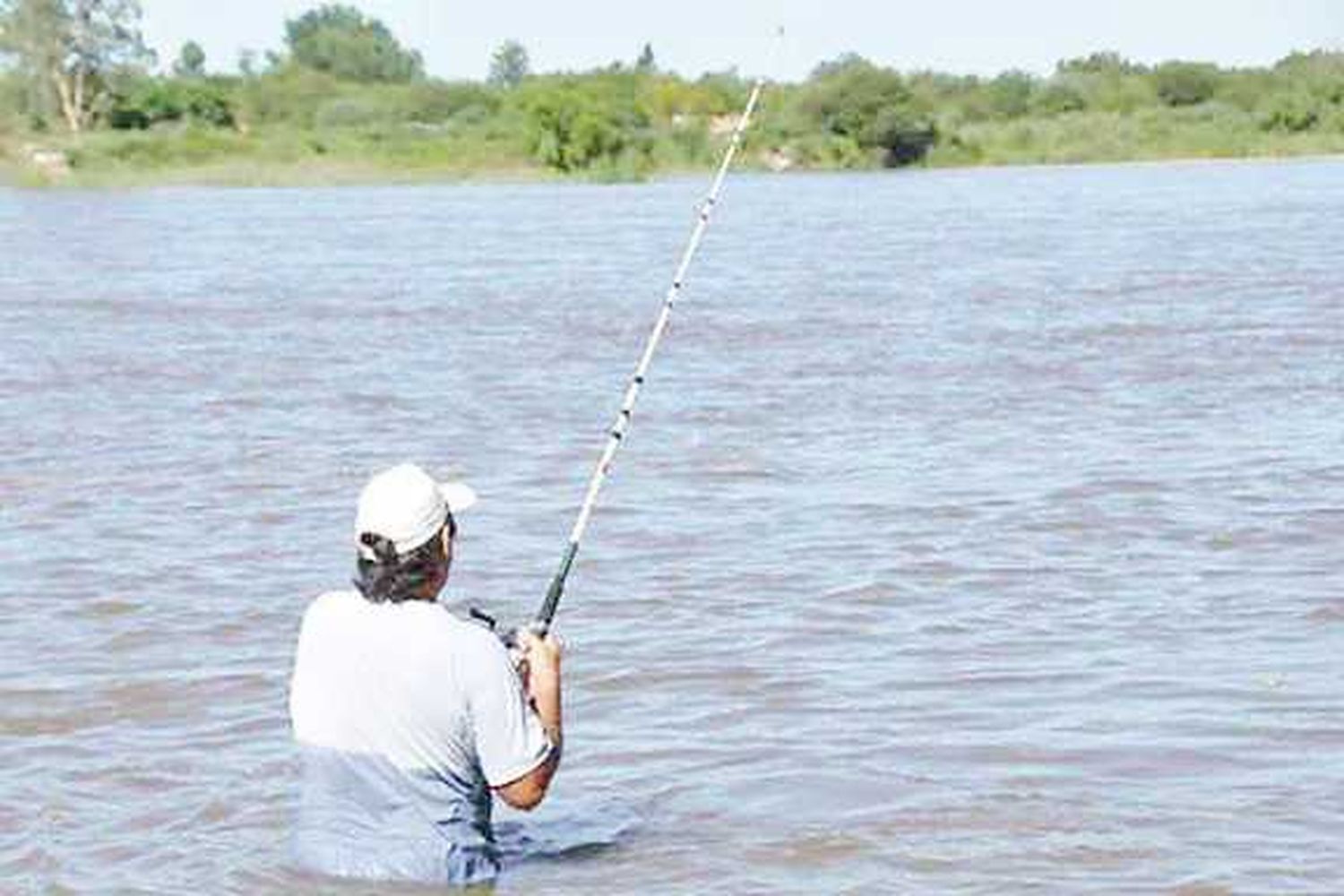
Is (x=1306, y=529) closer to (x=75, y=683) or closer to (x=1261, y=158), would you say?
(x=75, y=683)

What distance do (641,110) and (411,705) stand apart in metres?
67.7

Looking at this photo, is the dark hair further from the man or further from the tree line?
the tree line

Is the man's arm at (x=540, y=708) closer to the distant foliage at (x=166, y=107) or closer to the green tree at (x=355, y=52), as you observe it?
the distant foliage at (x=166, y=107)

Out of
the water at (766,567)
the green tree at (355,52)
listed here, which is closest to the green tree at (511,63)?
the green tree at (355,52)

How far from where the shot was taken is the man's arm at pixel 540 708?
19.2 feet

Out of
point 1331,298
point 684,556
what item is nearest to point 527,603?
point 684,556

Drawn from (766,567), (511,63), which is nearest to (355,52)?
(511,63)

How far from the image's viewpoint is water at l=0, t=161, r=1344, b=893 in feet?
24.3

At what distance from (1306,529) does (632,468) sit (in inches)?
147

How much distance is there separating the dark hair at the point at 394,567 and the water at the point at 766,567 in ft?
3.42

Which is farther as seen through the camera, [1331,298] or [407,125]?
[407,125]

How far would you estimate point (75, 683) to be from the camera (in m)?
9.37

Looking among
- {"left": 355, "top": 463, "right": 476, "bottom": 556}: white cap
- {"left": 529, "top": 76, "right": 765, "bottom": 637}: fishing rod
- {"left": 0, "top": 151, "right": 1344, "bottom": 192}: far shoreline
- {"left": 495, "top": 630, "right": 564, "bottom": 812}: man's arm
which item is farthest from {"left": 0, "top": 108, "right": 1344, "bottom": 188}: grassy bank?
{"left": 355, "top": 463, "right": 476, "bottom": 556}: white cap

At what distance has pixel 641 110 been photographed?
72938 millimetres
